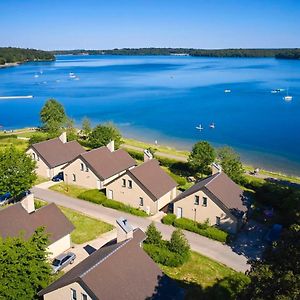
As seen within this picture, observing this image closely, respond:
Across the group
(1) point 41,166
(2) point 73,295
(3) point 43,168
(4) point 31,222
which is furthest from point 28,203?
(1) point 41,166

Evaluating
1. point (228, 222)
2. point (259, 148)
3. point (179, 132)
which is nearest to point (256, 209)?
point (228, 222)

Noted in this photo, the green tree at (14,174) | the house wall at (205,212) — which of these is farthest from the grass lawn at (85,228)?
the house wall at (205,212)

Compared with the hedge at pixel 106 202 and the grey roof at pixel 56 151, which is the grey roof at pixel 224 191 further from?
the grey roof at pixel 56 151

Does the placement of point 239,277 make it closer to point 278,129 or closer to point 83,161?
point 83,161

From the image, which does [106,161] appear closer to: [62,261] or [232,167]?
[232,167]

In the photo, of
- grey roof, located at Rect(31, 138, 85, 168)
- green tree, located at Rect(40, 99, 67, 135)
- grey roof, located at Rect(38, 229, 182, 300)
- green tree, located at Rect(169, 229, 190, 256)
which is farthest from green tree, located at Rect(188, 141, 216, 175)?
green tree, located at Rect(40, 99, 67, 135)

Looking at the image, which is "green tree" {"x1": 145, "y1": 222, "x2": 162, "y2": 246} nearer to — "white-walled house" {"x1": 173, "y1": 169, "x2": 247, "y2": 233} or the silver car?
the silver car

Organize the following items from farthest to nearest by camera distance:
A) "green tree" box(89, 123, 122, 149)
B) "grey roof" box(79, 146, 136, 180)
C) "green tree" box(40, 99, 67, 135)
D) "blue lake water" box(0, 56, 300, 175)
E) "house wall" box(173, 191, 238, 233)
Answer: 1. "blue lake water" box(0, 56, 300, 175)
2. "green tree" box(40, 99, 67, 135)
3. "green tree" box(89, 123, 122, 149)
4. "grey roof" box(79, 146, 136, 180)
5. "house wall" box(173, 191, 238, 233)
